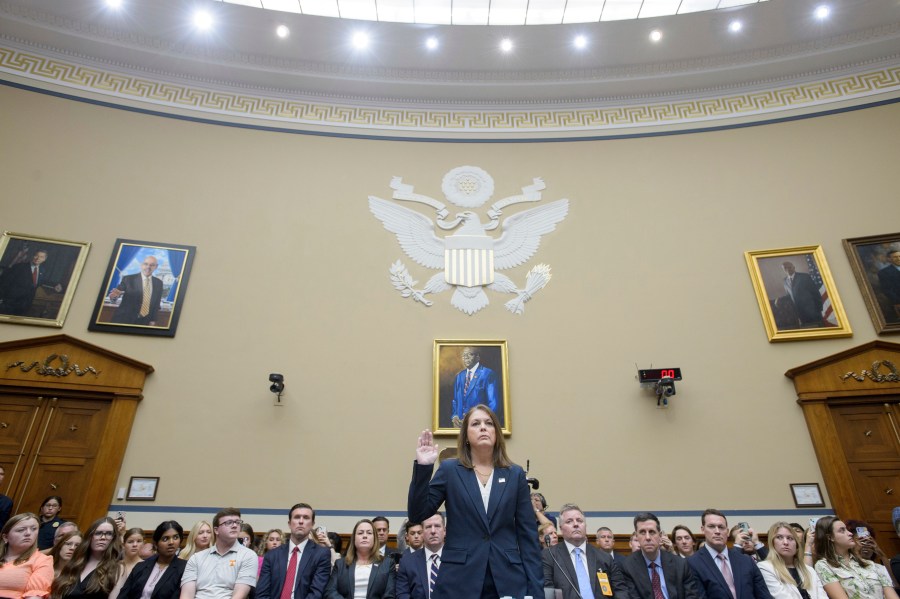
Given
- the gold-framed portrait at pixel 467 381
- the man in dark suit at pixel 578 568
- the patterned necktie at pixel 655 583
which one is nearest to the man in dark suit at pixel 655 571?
the patterned necktie at pixel 655 583

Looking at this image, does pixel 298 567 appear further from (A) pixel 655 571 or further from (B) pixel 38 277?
(B) pixel 38 277

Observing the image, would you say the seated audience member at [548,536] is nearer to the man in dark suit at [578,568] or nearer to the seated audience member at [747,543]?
the man in dark suit at [578,568]

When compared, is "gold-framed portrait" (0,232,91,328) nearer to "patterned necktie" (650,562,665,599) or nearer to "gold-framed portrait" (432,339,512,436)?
"gold-framed portrait" (432,339,512,436)

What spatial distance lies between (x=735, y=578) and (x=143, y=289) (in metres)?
8.18

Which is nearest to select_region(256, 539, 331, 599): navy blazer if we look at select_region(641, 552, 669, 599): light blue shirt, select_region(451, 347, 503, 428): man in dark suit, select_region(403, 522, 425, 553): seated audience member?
select_region(403, 522, 425, 553): seated audience member

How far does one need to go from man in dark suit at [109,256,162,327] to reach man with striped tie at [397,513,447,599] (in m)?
5.67

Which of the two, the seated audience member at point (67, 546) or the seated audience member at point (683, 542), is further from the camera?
the seated audience member at point (683, 542)

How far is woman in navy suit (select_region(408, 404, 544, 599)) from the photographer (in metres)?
2.31

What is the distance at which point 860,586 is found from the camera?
4.64 m

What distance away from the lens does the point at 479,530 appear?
2.43m

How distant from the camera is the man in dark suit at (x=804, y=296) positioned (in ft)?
27.1

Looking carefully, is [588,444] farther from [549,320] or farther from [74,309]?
[74,309]

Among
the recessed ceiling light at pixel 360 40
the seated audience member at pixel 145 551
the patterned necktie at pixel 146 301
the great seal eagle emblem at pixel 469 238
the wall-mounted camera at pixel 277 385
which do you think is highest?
the recessed ceiling light at pixel 360 40

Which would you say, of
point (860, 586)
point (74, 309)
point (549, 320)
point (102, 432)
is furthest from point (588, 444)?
point (74, 309)
